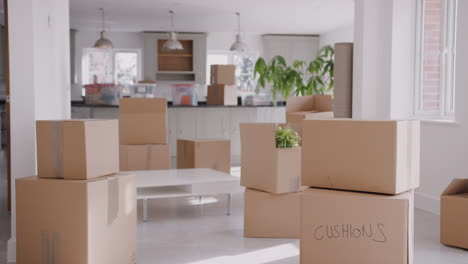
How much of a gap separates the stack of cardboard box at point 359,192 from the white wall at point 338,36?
339 inches

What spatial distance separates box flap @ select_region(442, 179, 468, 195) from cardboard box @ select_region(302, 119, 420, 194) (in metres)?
1.40

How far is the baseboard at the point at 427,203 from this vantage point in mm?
4461

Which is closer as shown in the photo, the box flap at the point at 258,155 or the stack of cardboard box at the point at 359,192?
the stack of cardboard box at the point at 359,192

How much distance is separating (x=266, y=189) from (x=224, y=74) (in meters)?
4.19

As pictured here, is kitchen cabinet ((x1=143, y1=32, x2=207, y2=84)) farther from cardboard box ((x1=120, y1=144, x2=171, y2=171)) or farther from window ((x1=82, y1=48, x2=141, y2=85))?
cardboard box ((x1=120, y1=144, x2=171, y2=171))

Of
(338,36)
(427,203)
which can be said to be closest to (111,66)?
(338,36)

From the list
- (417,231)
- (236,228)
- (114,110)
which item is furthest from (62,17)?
(114,110)

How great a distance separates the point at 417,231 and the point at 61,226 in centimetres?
255

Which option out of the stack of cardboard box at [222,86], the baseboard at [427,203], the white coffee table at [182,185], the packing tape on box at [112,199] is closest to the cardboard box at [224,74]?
the stack of cardboard box at [222,86]

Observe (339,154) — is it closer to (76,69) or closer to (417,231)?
(417,231)

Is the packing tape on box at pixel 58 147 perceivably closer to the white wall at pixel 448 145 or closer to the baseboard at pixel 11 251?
the baseboard at pixel 11 251

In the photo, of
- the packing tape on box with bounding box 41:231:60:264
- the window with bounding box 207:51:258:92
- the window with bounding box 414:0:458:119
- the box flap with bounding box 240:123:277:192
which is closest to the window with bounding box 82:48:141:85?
the window with bounding box 207:51:258:92

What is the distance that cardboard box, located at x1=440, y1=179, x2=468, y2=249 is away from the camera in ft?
10.9

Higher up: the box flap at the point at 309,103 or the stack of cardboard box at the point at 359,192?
the box flap at the point at 309,103
